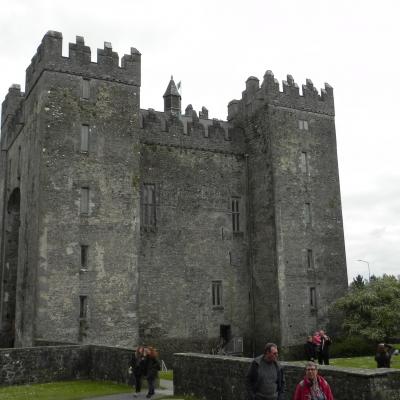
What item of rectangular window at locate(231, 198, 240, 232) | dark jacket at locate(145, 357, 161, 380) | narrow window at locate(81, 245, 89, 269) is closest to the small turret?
rectangular window at locate(231, 198, 240, 232)

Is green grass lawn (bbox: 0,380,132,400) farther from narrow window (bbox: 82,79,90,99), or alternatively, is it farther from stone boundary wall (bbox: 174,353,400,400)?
narrow window (bbox: 82,79,90,99)

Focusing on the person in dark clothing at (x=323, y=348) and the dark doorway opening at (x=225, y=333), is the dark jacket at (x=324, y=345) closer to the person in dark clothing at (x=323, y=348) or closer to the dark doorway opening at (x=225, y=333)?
the person in dark clothing at (x=323, y=348)

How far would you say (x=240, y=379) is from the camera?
45.3 feet

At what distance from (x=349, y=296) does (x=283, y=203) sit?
21.3ft

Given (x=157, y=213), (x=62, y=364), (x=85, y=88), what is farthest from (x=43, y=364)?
(x=85, y=88)

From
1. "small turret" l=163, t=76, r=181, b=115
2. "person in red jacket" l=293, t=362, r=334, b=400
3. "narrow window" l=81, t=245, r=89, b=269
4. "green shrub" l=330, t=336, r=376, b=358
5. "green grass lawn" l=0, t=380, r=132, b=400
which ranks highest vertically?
"small turret" l=163, t=76, r=181, b=115

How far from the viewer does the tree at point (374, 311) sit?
29.5m

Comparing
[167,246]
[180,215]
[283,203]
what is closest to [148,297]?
[167,246]

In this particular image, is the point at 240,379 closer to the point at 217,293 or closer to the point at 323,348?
the point at 323,348

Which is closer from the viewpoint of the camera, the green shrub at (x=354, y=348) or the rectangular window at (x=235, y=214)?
the green shrub at (x=354, y=348)

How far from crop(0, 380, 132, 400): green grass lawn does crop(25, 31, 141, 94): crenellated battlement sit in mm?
16276

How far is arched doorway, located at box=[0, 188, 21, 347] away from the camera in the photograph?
31391 mm

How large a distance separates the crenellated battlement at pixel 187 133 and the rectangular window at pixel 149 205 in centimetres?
278

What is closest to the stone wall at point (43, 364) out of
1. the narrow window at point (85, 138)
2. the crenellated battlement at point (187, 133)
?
the narrow window at point (85, 138)
